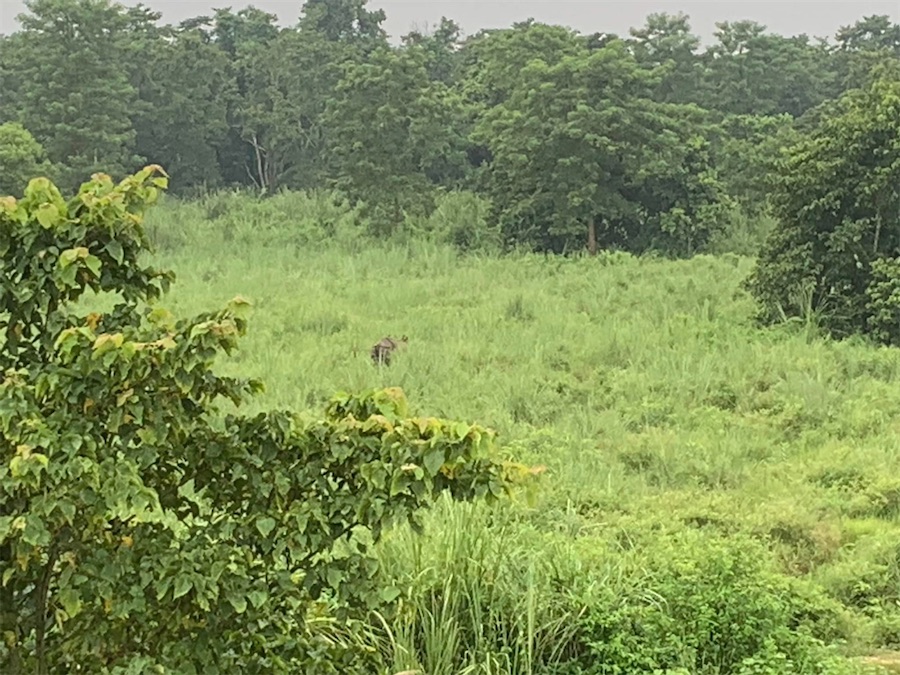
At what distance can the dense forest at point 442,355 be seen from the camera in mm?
1434

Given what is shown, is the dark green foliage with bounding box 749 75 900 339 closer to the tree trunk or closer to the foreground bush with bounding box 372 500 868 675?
the tree trunk

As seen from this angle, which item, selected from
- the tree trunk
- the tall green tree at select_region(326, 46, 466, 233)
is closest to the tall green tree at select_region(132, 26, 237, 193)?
the tall green tree at select_region(326, 46, 466, 233)

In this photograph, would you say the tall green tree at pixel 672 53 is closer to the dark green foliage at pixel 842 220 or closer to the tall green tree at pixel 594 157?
the tall green tree at pixel 594 157

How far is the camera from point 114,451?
1.39 metres

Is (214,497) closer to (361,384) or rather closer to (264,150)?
(361,384)

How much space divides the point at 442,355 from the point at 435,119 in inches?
255

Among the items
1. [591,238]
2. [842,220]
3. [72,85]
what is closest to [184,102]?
[72,85]

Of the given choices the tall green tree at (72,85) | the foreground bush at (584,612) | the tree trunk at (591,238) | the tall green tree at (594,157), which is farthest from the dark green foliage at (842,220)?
the tall green tree at (72,85)

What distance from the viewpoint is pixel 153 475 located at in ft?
5.03

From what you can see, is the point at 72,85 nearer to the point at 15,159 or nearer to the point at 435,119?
the point at 15,159

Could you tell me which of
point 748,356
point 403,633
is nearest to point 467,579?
point 403,633

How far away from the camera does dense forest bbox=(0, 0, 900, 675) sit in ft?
4.70

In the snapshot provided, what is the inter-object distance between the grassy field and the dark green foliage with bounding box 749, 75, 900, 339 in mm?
406

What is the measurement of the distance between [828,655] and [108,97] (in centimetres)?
1062
